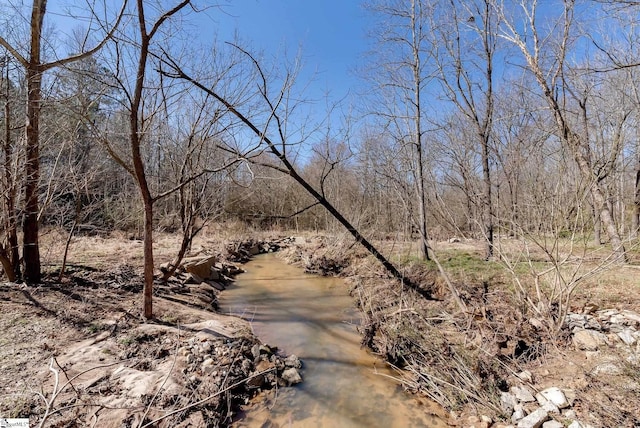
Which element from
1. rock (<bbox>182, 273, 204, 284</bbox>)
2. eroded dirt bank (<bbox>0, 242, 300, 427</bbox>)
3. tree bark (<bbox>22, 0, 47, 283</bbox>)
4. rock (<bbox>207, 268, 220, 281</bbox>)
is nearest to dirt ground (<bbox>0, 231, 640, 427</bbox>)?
eroded dirt bank (<bbox>0, 242, 300, 427</bbox>)

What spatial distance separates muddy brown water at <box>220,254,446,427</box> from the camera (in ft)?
10.5

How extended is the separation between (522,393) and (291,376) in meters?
2.46

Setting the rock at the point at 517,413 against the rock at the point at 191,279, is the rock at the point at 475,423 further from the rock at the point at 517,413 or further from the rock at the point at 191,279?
the rock at the point at 191,279

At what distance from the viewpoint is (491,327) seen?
13.8 feet

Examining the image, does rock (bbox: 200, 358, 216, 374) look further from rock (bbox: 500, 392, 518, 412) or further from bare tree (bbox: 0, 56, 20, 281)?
bare tree (bbox: 0, 56, 20, 281)

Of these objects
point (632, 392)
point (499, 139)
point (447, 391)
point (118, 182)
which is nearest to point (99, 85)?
point (447, 391)

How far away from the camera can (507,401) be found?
306cm

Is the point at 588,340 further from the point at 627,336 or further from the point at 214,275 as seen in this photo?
the point at 214,275

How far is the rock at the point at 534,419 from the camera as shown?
269 centimetres

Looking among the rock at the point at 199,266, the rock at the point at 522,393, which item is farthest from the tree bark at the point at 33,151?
the rock at the point at 522,393

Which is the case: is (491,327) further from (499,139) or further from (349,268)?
(349,268)

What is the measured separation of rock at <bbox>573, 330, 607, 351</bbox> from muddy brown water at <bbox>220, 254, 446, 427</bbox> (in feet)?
6.17

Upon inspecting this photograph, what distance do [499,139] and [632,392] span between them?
12.0ft

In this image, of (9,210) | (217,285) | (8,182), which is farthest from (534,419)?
(8,182)
